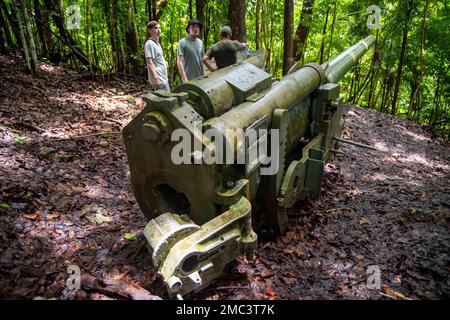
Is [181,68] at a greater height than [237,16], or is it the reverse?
[237,16]

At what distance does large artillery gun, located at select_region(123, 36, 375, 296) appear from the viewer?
280 centimetres

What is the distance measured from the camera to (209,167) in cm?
292

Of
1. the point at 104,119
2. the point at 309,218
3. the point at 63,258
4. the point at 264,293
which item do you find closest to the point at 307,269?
the point at 264,293

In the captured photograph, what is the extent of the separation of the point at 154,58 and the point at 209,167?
→ 4.20 meters

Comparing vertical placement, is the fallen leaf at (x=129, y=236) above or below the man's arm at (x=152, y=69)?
below

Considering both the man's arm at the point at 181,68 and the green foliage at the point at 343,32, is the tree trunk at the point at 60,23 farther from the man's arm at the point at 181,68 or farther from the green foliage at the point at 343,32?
A: the man's arm at the point at 181,68

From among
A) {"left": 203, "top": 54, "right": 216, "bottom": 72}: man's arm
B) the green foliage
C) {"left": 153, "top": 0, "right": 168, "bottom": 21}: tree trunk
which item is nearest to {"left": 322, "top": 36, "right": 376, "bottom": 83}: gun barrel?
{"left": 203, "top": 54, "right": 216, "bottom": 72}: man's arm

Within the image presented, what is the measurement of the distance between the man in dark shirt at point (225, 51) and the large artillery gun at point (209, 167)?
1.61 meters

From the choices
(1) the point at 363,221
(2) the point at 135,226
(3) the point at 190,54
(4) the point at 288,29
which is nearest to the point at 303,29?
(4) the point at 288,29

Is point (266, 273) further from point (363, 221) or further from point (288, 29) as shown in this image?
point (288, 29)

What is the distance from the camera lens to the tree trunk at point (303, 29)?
1091 cm

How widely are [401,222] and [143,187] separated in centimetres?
324

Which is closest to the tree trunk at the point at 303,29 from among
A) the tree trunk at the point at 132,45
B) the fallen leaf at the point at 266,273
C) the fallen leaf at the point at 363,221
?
the tree trunk at the point at 132,45

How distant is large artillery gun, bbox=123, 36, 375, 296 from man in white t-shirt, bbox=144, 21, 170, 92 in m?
2.83
